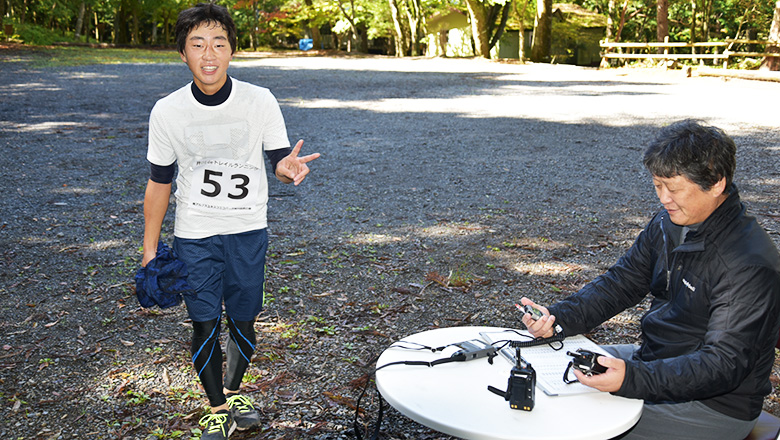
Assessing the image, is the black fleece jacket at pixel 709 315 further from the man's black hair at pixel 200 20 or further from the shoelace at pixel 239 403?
Result: the man's black hair at pixel 200 20

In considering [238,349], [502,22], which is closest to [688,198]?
[238,349]

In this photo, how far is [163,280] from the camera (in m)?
2.90

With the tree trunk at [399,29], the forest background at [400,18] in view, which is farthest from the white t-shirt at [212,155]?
the tree trunk at [399,29]

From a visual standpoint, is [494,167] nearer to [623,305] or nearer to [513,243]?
[513,243]

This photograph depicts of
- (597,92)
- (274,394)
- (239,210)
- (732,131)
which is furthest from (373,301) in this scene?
(597,92)

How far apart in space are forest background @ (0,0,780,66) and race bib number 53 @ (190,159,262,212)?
30.8 meters

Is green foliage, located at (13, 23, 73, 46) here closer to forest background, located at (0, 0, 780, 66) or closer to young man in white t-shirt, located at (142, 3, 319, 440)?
forest background, located at (0, 0, 780, 66)

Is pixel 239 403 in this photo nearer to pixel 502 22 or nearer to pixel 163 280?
pixel 163 280

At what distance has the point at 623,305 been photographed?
2859 mm

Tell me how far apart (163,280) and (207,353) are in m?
0.42

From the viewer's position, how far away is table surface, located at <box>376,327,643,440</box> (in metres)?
1.98

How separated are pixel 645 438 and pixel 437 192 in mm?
5972

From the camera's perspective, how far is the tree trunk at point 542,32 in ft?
109

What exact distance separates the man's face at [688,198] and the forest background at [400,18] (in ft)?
100
